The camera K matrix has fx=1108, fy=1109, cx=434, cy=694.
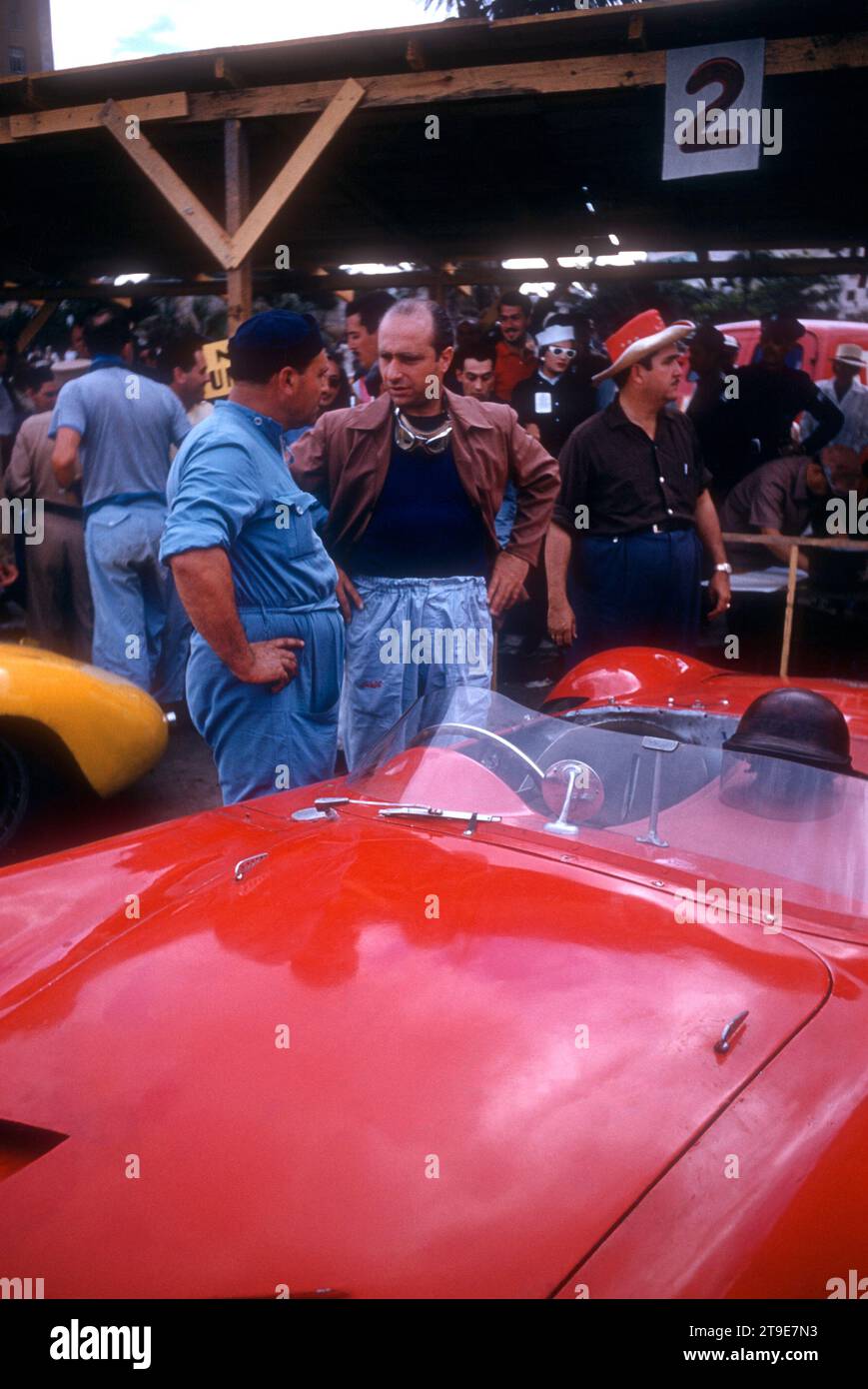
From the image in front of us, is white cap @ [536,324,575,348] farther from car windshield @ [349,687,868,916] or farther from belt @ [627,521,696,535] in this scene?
car windshield @ [349,687,868,916]

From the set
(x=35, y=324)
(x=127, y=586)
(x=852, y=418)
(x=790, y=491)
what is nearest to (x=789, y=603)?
(x=790, y=491)

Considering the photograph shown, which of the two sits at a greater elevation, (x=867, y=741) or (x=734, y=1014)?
(x=867, y=741)

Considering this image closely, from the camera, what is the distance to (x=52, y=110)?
19.1 feet

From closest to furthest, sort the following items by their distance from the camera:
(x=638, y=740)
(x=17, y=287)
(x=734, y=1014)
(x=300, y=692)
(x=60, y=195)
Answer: (x=734, y=1014) → (x=638, y=740) → (x=300, y=692) → (x=60, y=195) → (x=17, y=287)

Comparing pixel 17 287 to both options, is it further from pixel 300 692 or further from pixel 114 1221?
pixel 114 1221

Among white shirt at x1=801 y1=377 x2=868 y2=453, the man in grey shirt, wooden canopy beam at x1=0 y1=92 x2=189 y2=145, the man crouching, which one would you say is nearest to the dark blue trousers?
the man crouching

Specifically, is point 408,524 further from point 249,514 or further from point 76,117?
point 76,117

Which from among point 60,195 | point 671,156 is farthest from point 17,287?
point 671,156

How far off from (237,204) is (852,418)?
483 cm

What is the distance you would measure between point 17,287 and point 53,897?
1012 cm

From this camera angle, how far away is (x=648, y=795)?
1.99 m

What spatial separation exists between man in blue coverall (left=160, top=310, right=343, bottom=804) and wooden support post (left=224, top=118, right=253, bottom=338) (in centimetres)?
277

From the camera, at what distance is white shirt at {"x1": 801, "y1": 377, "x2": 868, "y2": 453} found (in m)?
7.71
